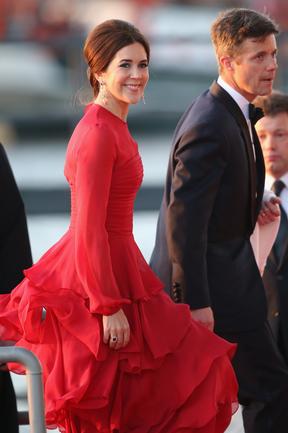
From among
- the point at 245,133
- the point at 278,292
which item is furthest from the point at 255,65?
the point at 278,292

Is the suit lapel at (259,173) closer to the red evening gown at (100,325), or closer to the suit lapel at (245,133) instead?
the suit lapel at (245,133)

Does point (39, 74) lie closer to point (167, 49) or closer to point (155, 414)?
point (167, 49)

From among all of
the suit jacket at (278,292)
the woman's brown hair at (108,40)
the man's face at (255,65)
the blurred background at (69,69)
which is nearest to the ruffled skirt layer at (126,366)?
the woman's brown hair at (108,40)

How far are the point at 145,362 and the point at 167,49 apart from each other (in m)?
13.9

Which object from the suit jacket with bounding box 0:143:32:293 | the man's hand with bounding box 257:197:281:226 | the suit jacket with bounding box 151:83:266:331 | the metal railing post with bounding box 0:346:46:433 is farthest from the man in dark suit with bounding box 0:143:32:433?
the metal railing post with bounding box 0:346:46:433

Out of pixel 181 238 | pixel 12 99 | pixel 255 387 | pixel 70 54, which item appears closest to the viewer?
pixel 181 238

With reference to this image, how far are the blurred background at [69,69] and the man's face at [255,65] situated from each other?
9.70m

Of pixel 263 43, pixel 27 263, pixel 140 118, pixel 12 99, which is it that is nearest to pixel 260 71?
pixel 263 43

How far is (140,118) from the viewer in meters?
21.0

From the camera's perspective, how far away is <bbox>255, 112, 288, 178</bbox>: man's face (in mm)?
5594

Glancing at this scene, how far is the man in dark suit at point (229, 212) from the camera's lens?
4.67 metres

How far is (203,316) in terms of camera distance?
184 inches

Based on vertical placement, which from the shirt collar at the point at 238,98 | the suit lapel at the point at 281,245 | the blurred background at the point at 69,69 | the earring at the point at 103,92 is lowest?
the blurred background at the point at 69,69

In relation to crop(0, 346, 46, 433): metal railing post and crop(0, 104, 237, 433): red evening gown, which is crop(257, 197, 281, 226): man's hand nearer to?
crop(0, 104, 237, 433): red evening gown
